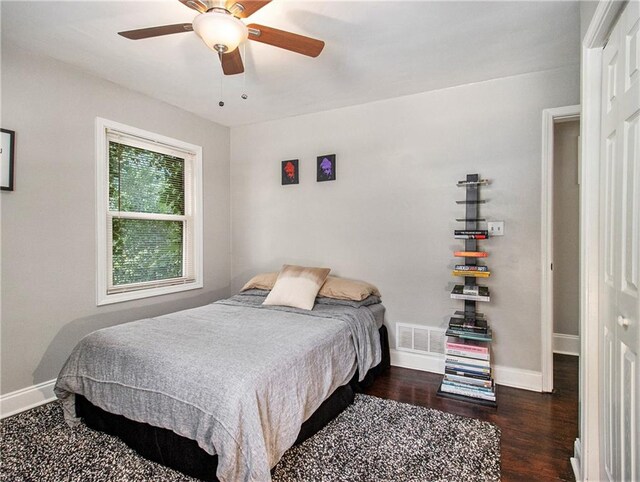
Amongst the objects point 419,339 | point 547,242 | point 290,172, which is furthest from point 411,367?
point 290,172

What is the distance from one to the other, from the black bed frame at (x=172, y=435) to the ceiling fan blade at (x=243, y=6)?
2067 mm

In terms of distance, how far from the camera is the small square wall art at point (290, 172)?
3727 millimetres

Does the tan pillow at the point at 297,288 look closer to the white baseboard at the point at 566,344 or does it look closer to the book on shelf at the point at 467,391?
the book on shelf at the point at 467,391

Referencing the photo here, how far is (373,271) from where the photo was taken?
3.32 meters

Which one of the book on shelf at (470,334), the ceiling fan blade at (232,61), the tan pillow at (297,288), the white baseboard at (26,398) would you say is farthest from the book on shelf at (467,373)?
the white baseboard at (26,398)

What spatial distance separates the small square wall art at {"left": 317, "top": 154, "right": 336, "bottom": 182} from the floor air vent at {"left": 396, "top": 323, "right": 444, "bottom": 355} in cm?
162

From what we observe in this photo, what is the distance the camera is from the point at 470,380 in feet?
8.38

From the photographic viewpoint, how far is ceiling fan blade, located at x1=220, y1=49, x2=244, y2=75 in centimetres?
192

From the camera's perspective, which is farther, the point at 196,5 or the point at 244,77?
the point at 244,77

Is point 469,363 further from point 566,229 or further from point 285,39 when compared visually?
point 285,39

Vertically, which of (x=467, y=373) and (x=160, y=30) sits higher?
(x=160, y=30)

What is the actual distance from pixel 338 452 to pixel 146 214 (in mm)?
2641

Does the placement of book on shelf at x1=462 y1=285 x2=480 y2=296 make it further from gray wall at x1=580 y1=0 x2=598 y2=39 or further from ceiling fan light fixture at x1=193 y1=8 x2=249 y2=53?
ceiling fan light fixture at x1=193 y1=8 x2=249 y2=53

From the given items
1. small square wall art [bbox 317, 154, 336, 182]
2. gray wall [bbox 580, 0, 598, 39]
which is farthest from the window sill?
gray wall [bbox 580, 0, 598, 39]
